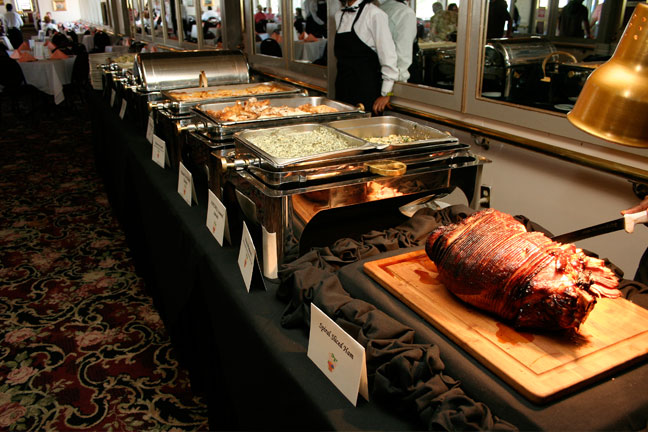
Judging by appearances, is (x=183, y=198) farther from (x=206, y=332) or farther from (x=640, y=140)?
(x=640, y=140)

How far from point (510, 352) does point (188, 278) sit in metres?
0.80

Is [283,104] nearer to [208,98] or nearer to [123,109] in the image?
[208,98]

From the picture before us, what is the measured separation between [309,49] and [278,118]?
61.8 inches

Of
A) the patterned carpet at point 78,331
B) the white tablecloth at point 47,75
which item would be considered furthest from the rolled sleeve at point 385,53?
the white tablecloth at point 47,75

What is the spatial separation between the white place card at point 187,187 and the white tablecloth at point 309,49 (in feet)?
4.76

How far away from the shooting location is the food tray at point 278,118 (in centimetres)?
125

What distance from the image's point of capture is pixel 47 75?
18.0 feet

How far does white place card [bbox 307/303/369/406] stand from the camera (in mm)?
594

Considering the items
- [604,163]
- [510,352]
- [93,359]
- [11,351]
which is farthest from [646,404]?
[11,351]

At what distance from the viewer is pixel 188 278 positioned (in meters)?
1.20

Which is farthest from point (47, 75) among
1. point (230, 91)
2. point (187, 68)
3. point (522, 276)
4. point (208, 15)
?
point (522, 276)

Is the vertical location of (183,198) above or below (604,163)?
below

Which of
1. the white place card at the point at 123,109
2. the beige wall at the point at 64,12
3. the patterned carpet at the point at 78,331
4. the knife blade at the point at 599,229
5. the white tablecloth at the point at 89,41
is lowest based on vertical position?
the patterned carpet at the point at 78,331

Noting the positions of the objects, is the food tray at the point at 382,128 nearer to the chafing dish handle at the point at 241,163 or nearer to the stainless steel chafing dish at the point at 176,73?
the chafing dish handle at the point at 241,163
